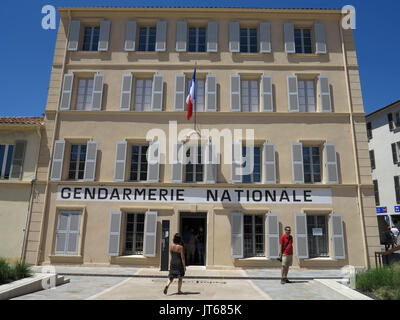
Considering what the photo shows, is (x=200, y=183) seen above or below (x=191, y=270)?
above

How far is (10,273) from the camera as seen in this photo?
24.1ft

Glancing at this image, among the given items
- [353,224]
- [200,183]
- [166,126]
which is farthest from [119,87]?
[353,224]

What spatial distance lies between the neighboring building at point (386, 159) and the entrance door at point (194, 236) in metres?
17.5

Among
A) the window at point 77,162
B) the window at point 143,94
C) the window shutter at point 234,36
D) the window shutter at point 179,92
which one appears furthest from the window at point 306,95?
A: the window at point 77,162

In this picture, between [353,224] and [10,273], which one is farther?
[353,224]

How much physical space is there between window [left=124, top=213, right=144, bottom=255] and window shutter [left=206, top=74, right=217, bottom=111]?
5275 millimetres

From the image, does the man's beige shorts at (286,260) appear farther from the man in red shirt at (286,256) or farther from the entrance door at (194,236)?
the entrance door at (194,236)

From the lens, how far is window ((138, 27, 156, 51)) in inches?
547

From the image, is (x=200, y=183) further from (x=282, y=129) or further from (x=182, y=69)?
(x=182, y=69)

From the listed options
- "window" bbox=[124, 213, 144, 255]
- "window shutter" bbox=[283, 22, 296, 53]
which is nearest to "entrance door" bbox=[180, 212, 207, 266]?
"window" bbox=[124, 213, 144, 255]

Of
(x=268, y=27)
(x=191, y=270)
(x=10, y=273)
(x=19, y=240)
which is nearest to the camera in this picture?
(x=10, y=273)

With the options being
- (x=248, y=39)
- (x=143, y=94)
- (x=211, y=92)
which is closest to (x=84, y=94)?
(x=143, y=94)

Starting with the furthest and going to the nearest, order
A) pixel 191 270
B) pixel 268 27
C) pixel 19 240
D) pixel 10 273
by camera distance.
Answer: pixel 268 27
pixel 19 240
pixel 191 270
pixel 10 273

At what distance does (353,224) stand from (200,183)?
243 inches
